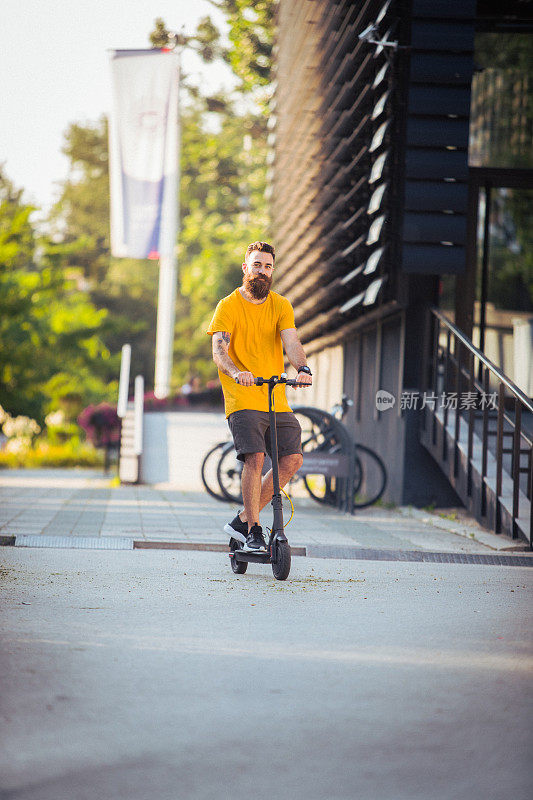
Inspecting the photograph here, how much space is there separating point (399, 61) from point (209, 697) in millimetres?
8453

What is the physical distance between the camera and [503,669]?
3871 millimetres

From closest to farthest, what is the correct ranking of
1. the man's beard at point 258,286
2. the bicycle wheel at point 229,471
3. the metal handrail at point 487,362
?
1. the man's beard at point 258,286
2. the metal handrail at point 487,362
3. the bicycle wheel at point 229,471

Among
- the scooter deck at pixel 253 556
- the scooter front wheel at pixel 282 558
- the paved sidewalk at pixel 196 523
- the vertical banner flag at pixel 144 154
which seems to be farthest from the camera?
the vertical banner flag at pixel 144 154

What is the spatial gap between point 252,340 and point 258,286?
30 centimetres

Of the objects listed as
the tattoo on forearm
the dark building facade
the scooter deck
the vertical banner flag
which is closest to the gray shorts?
the tattoo on forearm

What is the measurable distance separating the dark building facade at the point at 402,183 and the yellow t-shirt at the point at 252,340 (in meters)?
4.39

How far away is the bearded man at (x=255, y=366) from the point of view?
6012 mm

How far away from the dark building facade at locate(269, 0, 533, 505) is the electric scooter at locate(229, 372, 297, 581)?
4.75 m

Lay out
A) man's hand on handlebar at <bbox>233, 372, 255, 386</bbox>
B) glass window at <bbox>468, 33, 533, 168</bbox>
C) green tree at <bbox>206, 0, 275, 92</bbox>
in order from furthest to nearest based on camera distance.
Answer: green tree at <bbox>206, 0, 275, 92</bbox> < glass window at <bbox>468, 33, 533, 168</bbox> < man's hand on handlebar at <bbox>233, 372, 255, 386</bbox>

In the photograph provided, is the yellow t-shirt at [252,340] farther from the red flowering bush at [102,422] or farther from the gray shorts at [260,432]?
the red flowering bush at [102,422]

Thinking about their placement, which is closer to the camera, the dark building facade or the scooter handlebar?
the scooter handlebar

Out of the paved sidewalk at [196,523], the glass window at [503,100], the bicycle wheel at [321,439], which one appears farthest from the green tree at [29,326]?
the bicycle wheel at [321,439]

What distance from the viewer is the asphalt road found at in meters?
2.67

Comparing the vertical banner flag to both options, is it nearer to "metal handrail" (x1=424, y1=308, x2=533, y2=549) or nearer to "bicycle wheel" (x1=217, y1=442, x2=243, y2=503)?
"bicycle wheel" (x1=217, y1=442, x2=243, y2=503)
